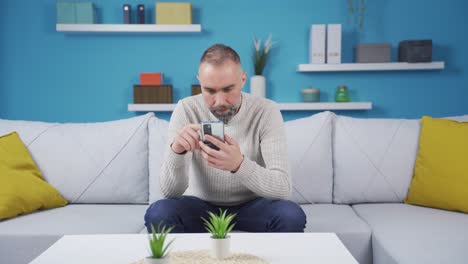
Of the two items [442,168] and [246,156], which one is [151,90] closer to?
[246,156]

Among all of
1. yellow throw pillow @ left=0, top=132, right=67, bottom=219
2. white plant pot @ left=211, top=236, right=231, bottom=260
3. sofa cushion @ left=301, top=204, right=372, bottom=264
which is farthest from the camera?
yellow throw pillow @ left=0, top=132, right=67, bottom=219

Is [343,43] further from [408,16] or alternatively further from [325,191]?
[325,191]

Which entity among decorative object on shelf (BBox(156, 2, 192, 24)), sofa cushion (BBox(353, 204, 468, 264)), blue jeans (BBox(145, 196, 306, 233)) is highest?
decorative object on shelf (BBox(156, 2, 192, 24))

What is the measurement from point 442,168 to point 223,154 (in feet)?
3.50

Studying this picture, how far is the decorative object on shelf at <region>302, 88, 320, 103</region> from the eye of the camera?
3.52 meters

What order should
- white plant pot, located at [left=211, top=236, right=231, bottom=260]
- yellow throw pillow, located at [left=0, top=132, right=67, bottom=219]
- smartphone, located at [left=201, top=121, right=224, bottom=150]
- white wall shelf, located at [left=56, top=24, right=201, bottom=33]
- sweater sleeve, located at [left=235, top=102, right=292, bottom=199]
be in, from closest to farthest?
white plant pot, located at [left=211, top=236, right=231, bottom=260]
smartphone, located at [left=201, top=121, right=224, bottom=150]
sweater sleeve, located at [left=235, top=102, right=292, bottom=199]
yellow throw pillow, located at [left=0, top=132, right=67, bottom=219]
white wall shelf, located at [left=56, top=24, right=201, bottom=33]

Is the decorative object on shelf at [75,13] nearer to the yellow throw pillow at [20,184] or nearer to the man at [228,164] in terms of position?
the yellow throw pillow at [20,184]

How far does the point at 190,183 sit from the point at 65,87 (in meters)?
2.14

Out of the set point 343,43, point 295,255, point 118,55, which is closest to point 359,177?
point 295,255

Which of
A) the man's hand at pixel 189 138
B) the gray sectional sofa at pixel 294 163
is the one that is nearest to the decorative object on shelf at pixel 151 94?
the gray sectional sofa at pixel 294 163

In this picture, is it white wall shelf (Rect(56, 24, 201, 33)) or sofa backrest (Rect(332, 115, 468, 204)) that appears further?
white wall shelf (Rect(56, 24, 201, 33))

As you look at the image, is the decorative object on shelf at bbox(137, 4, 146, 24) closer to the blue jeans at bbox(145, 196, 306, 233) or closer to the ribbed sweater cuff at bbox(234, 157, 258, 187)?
the blue jeans at bbox(145, 196, 306, 233)

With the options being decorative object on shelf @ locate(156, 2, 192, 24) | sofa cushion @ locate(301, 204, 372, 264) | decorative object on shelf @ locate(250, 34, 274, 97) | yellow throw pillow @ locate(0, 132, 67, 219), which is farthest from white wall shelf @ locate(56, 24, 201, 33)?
sofa cushion @ locate(301, 204, 372, 264)

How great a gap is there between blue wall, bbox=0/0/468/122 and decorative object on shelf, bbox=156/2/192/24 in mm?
137
